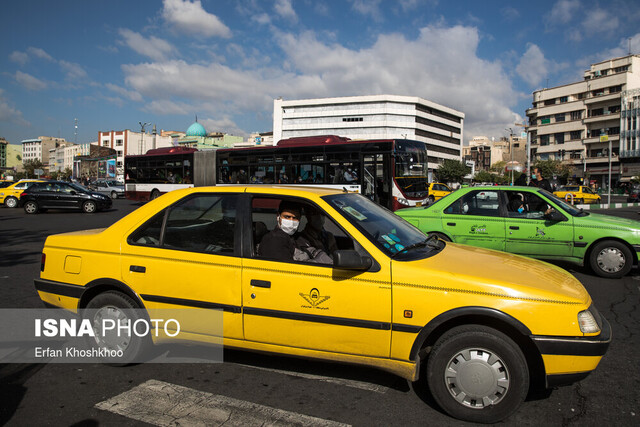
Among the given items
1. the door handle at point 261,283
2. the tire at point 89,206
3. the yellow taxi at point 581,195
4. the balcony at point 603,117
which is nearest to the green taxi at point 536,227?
the door handle at point 261,283

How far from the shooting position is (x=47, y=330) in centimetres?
445

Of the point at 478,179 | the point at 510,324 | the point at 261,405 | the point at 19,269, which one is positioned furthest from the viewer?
the point at 478,179

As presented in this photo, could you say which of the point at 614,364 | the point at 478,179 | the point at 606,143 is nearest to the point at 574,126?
the point at 606,143

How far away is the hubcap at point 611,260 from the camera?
268 inches

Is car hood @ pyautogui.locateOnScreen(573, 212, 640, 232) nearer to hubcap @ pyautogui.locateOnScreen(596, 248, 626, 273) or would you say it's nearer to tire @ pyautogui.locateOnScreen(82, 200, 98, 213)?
hubcap @ pyautogui.locateOnScreen(596, 248, 626, 273)

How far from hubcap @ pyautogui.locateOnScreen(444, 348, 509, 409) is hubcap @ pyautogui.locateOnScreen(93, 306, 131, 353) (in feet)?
8.37

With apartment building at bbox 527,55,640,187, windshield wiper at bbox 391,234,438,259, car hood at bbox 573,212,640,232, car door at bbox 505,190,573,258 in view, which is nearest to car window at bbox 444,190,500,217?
car door at bbox 505,190,573,258

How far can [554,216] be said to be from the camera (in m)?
7.00

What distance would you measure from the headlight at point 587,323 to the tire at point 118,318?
3.19 metres

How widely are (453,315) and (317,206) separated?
1.27 metres

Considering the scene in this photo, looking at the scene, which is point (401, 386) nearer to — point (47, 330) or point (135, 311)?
point (135, 311)

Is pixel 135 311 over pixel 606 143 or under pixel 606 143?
under

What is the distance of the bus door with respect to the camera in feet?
57.6

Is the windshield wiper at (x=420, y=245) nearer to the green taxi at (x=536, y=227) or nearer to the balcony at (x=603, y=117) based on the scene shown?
the green taxi at (x=536, y=227)
